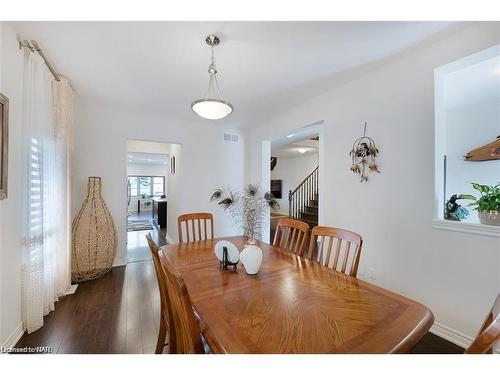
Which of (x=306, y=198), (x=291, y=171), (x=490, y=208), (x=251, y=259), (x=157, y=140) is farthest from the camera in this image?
(x=291, y=171)

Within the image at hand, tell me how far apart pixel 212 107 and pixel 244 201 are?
2.59 m

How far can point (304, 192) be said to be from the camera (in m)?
6.45

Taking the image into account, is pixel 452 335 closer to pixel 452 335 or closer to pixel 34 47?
pixel 452 335

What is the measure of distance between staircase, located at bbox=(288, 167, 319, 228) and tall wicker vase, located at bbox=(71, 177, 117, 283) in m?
4.47

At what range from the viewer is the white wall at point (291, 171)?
26.8ft

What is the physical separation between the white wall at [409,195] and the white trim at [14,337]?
316 centimetres

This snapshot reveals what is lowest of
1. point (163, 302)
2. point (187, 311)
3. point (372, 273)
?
point (372, 273)

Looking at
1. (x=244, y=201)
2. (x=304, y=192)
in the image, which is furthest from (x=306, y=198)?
(x=244, y=201)

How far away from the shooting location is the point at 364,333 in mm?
845

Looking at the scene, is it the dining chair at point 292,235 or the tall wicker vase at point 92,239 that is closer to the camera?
the dining chair at point 292,235

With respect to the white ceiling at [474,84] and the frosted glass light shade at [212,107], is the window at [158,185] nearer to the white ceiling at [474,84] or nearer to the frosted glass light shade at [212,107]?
the frosted glass light shade at [212,107]

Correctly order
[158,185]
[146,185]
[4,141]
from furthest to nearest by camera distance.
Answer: [158,185] → [146,185] → [4,141]

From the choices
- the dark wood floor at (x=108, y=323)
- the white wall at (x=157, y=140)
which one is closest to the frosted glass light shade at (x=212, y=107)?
the dark wood floor at (x=108, y=323)

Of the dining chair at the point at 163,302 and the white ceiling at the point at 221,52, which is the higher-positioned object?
the white ceiling at the point at 221,52
